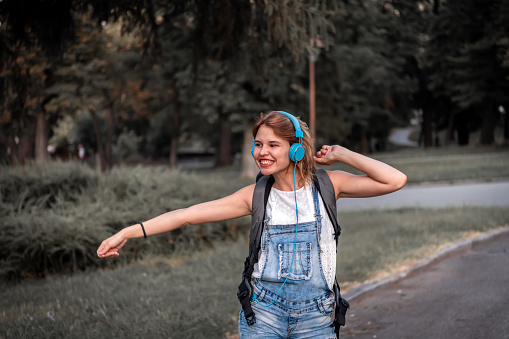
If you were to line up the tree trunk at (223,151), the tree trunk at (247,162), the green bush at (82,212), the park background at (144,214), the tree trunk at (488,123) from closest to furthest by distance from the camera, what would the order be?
the park background at (144,214) → the green bush at (82,212) → the tree trunk at (247,162) → the tree trunk at (488,123) → the tree trunk at (223,151)

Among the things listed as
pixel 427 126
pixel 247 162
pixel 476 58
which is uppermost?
pixel 476 58

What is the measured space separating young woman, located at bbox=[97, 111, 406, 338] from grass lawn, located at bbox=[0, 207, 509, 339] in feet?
7.52

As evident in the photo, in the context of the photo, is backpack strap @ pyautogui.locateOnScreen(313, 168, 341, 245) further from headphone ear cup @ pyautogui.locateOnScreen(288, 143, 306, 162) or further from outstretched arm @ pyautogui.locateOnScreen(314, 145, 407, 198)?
headphone ear cup @ pyautogui.locateOnScreen(288, 143, 306, 162)

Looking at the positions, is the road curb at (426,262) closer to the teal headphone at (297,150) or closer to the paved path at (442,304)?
the paved path at (442,304)

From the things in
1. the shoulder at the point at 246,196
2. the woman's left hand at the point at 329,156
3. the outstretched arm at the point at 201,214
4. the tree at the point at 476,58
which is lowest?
the outstretched arm at the point at 201,214

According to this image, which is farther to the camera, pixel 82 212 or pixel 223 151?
pixel 223 151

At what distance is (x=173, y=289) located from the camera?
258 inches

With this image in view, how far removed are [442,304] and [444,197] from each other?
435 inches

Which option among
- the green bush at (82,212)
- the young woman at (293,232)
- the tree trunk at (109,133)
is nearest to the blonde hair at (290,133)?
the young woman at (293,232)

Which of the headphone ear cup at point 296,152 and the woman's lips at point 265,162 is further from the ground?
the headphone ear cup at point 296,152

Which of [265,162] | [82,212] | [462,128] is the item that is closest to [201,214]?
[265,162]

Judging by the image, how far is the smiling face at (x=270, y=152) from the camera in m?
2.92

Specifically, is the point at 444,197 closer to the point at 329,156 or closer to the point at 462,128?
the point at 329,156

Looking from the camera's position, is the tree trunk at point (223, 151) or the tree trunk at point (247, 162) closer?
the tree trunk at point (247, 162)
